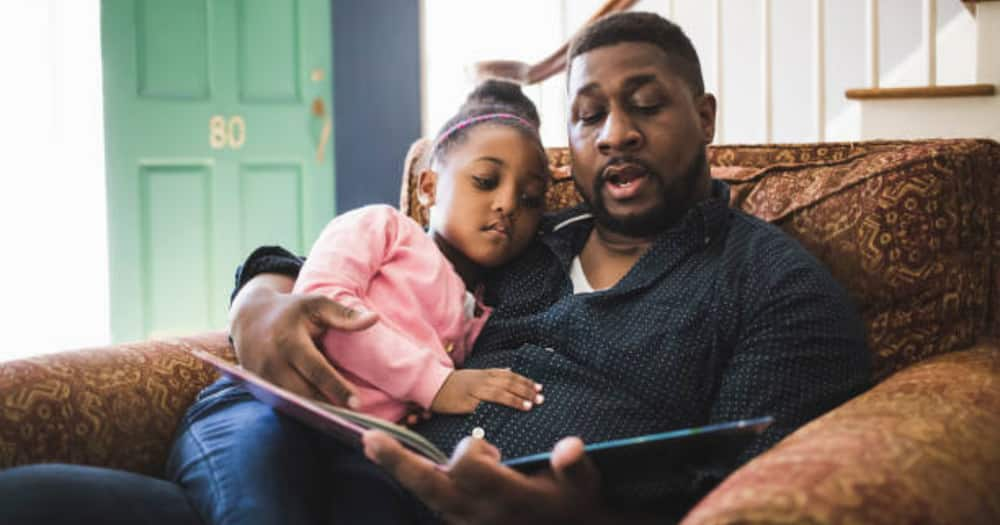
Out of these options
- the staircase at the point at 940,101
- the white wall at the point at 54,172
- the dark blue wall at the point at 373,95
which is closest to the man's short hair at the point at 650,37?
the staircase at the point at 940,101

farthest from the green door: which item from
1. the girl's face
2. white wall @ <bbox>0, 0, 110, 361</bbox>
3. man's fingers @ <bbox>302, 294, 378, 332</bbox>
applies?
man's fingers @ <bbox>302, 294, 378, 332</bbox>

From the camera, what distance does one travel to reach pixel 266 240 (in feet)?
13.0

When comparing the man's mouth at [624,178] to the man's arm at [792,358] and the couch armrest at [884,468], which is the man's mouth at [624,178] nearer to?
the man's arm at [792,358]

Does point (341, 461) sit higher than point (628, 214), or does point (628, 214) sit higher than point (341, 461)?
point (628, 214)

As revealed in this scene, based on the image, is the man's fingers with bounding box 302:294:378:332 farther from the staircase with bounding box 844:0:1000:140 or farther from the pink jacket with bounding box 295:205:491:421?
the staircase with bounding box 844:0:1000:140

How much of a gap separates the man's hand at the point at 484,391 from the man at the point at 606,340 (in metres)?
0.01

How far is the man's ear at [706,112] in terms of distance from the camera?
4.77ft

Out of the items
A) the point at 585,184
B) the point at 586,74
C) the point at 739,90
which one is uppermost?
the point at 739,90

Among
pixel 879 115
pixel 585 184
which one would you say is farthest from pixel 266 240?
pixel 585 184

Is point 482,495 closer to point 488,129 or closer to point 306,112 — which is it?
point 488,129

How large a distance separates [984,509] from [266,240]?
11.4ft

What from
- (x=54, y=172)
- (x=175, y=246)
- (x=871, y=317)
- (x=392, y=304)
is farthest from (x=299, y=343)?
(x=54, y=172)

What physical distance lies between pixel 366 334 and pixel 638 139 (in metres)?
0.49

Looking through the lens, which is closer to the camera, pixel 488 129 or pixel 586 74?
pixel 586 74
